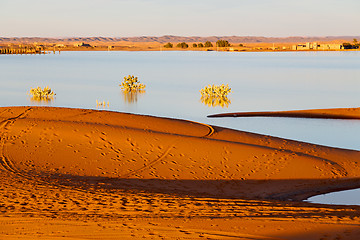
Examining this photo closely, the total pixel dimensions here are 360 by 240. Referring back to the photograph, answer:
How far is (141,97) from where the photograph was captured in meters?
38.6

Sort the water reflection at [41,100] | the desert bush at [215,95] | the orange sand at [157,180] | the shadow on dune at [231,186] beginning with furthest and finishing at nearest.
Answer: the desert bush at [215,95] → the water reflection at [41,100] → the shadow on dune at [231,186] → the orange sand at [157,180]

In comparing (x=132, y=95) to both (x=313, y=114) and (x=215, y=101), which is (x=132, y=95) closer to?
(x=215, y=101)

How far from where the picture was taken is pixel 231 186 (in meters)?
13.9

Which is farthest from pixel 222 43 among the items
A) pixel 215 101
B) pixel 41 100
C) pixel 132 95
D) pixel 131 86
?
pixel 41 100

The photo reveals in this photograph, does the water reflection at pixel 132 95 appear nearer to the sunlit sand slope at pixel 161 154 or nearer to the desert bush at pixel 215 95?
the desert bush at pixel 215 95

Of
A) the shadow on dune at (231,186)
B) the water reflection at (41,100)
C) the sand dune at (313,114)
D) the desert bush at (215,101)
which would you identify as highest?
the water reflection at (41,100)

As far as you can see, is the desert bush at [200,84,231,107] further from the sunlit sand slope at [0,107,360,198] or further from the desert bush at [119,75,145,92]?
the sunlit sand slope at [0,107,360,198]

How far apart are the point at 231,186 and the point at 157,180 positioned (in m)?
1.90

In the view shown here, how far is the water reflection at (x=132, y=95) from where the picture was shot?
36.8m

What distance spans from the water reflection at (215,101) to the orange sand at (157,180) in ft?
47.3

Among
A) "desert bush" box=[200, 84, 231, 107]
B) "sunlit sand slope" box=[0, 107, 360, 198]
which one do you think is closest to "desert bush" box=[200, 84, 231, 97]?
"desert bush" box=[200, 84, 231, 107]

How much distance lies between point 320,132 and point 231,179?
31.3ft

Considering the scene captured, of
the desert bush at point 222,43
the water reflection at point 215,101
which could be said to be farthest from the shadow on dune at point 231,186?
the desert bush at point 222,43

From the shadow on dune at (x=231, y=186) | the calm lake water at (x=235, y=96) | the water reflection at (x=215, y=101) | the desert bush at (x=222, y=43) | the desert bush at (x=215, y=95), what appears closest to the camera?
the shadow on dune at (x=231, y=186)
